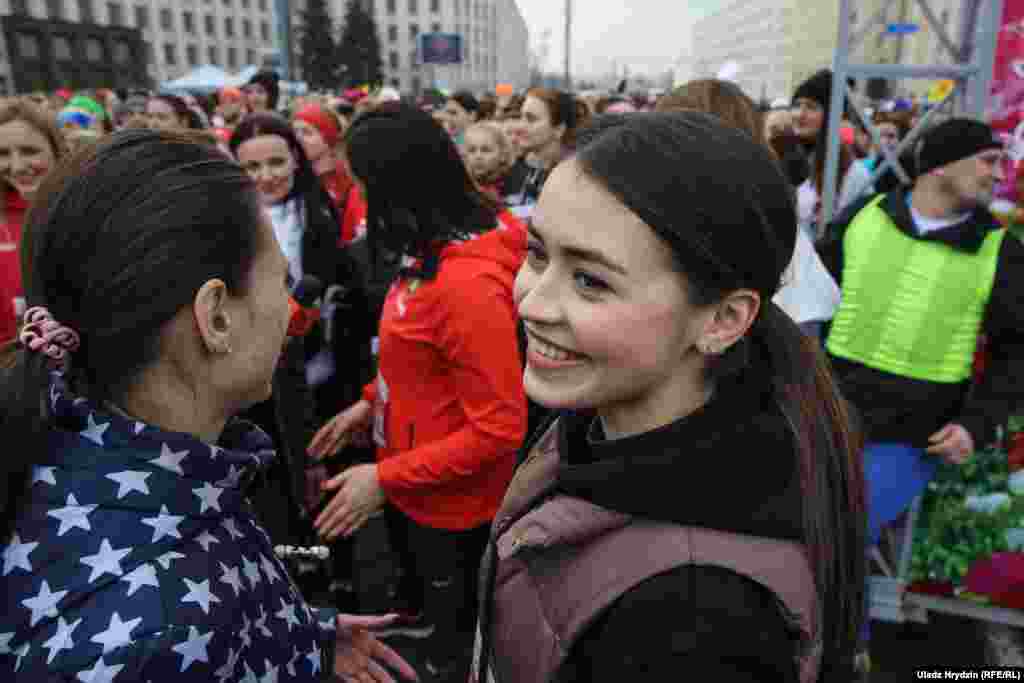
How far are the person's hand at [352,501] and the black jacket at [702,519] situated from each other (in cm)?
131

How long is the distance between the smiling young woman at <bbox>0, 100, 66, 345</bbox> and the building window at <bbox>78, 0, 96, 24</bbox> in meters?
66.5

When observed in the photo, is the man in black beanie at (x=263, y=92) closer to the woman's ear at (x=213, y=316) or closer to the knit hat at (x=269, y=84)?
the knit hat at (x=269, y=84)

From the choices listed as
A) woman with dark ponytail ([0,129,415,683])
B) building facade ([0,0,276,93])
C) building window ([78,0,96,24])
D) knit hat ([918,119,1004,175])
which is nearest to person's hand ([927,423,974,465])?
knit hat ([918,119,1004,175])

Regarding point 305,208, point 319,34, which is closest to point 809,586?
point 305,208

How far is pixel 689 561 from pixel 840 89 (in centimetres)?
333

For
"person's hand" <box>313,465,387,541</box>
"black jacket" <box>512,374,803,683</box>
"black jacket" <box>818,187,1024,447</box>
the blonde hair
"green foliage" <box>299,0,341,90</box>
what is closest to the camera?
"black jacket" <box>512,374,803,683</box>

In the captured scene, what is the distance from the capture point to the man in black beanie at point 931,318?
262cm

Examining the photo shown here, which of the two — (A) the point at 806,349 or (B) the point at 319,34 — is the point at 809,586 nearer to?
(A) the point at 806,349

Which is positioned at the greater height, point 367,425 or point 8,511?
point 8,511

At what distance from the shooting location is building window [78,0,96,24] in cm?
5808

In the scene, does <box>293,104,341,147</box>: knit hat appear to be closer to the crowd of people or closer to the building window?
the crowd of people

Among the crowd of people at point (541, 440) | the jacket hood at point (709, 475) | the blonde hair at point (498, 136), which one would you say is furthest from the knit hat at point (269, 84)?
the jacket hood at point (709, 475)

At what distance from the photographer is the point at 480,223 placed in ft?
7.74

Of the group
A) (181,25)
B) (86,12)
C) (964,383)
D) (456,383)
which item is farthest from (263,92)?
(181,25)
